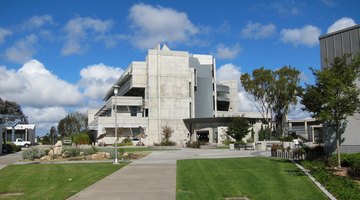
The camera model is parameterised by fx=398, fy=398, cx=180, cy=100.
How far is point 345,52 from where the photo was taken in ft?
65.1

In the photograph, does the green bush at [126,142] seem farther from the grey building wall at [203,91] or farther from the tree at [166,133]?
the grey building wall at [203,91]

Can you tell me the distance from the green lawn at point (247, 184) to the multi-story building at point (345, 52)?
125 inches

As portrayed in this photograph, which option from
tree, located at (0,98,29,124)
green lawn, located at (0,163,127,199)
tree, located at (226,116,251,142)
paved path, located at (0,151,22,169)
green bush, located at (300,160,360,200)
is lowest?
paved path, located at (0,151,22,169)

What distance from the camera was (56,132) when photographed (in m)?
129

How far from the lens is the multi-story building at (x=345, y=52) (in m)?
19.1

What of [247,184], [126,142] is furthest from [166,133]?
[247,184]

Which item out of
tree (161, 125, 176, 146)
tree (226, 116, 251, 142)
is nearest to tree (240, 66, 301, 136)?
tree (226, 116, 251, 142)

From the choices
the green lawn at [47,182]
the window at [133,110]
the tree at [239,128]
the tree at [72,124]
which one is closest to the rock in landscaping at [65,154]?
the green lawn at [47,182]

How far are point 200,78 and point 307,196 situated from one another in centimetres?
7751

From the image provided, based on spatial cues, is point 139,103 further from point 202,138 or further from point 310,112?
point 310,112

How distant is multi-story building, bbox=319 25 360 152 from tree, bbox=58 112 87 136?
328ft

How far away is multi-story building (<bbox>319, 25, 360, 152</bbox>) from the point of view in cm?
1906

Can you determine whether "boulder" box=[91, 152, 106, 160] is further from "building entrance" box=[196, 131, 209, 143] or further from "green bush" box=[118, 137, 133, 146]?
"building entrance" box=[196, 131, 209, 143]

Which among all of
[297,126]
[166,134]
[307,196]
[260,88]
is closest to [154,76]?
[166,134]
